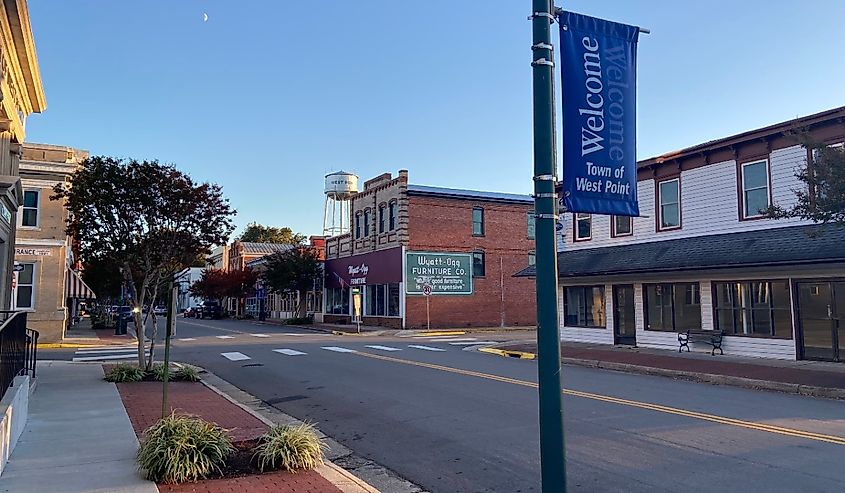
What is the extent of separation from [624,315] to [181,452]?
67.1 feet

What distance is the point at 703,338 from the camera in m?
20.8

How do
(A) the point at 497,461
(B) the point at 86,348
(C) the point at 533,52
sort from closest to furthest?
(C) the point at 533,52 < (A) the point at 497,461 < (B) the point at 86,348

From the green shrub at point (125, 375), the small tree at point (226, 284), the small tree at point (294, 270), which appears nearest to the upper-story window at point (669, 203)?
the green shrub at point (125, 375)

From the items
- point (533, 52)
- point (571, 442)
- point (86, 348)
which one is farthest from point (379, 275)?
point (533, 52)

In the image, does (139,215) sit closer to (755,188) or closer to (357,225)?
(755,188)

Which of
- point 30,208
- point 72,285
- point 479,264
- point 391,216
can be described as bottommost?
point 72,285

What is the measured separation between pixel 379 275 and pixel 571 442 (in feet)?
111

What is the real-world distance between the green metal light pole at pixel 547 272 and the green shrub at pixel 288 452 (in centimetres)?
381

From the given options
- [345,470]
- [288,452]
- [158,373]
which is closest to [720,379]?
[345,470]

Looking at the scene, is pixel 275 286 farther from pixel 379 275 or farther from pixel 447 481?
pixel 447 481

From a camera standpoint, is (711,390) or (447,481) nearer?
(447,481)

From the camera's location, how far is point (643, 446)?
27.3 ft

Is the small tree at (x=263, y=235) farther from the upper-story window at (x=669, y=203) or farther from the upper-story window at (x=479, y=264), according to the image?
the upper-story window at (x=669, y=203)

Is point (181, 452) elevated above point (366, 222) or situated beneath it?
situated beneath
